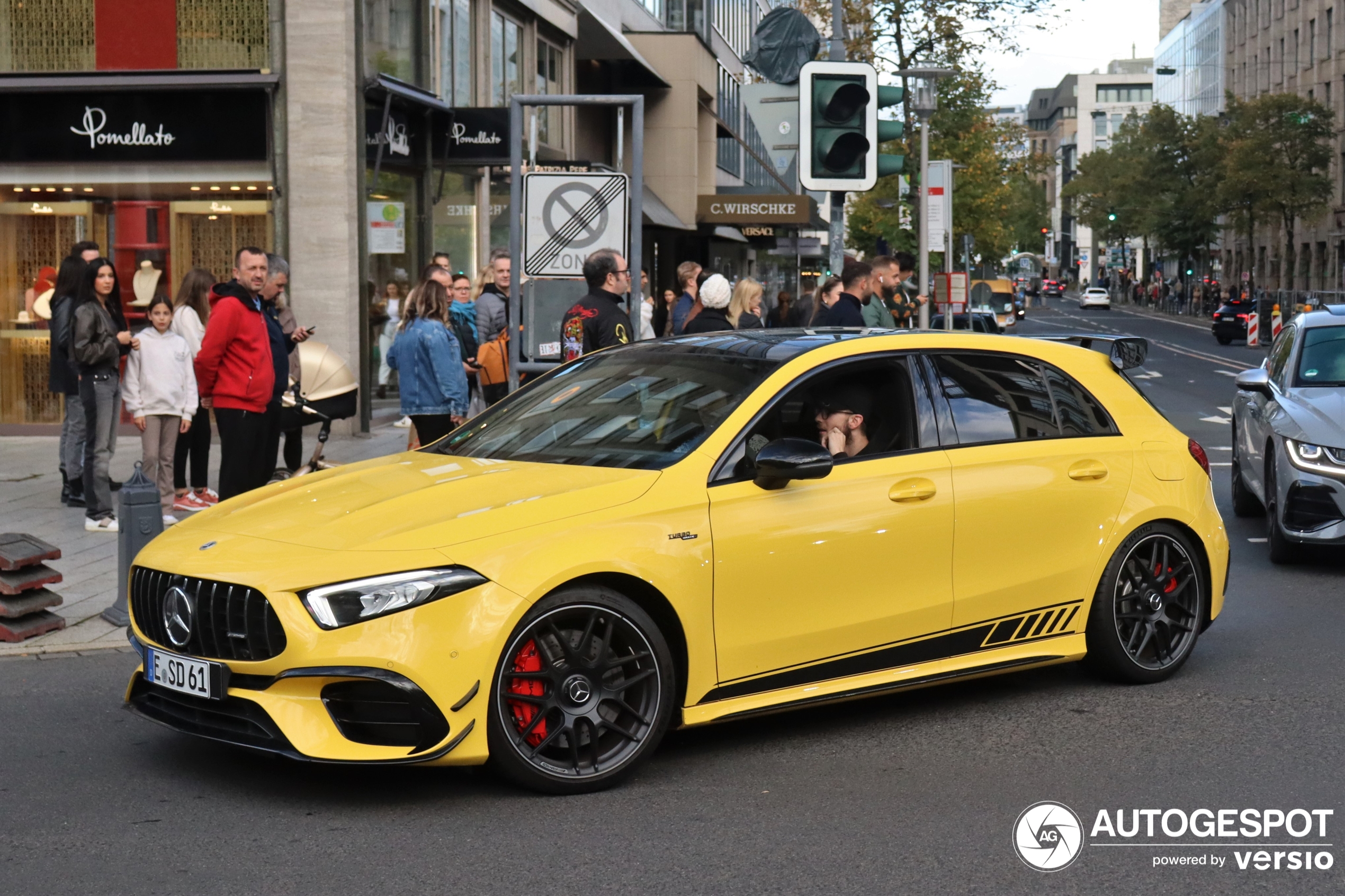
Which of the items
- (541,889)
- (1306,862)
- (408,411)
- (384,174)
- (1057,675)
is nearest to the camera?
(541,889)

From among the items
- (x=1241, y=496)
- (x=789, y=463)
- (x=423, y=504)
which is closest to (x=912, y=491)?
(x=789, y=463)

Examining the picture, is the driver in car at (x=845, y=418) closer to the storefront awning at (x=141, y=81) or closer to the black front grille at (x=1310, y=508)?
the black front grille at (x=1310, y=508)

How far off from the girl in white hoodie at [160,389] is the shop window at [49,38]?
7.56 metres

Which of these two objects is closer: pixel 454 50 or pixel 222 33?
pixel 222 33

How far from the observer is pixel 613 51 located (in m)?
31.7

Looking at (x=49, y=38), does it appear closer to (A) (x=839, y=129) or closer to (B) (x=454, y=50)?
(B) (x=454, y=50)

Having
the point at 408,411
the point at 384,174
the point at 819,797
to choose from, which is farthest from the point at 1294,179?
the point at 819,797

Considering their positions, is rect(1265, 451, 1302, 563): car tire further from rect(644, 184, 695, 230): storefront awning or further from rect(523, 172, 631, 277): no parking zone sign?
rect(644, 184, 695, 230): storefront awning

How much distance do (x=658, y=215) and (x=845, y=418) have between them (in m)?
28.5

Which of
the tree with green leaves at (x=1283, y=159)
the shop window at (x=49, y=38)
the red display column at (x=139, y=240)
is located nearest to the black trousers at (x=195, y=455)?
the red display column at (x=139, y=240)

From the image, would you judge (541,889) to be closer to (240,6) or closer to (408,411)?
(408,411)

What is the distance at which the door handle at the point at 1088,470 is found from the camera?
671 cm

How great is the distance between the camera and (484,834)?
4.92 m

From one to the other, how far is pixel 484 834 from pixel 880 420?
2301 mm
